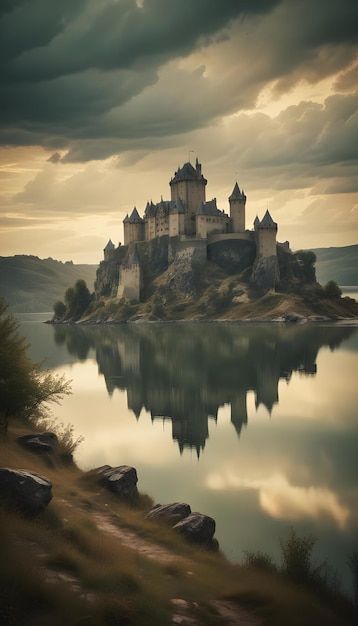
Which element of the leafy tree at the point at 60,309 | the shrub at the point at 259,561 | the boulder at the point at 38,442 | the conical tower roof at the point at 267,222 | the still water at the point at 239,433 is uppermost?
the conical tower roof at the point at 267,222

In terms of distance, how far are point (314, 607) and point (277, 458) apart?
39.7ft

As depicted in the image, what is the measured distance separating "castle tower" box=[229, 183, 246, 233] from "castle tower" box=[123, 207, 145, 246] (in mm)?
28729

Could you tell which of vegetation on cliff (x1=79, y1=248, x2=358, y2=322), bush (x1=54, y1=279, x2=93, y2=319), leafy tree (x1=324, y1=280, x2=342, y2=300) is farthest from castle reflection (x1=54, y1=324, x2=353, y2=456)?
bush (x1=54, y1=279, x2=93, y2=319)

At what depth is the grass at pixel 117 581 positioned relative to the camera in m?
9.87

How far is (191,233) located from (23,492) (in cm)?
12909

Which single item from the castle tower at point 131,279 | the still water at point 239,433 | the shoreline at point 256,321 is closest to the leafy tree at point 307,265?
the shoreline at point 256,321

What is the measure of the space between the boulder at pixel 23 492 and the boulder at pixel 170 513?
13.1ft

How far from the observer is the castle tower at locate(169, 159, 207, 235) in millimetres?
140000

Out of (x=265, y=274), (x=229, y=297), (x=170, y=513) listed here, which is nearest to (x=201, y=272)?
(x=229, y=297)

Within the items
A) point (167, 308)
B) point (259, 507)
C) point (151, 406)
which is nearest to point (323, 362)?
point (151, 406)

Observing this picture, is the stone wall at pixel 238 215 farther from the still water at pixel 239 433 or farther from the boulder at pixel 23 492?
the boulder at pixel 23 492

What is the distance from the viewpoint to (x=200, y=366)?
176 feet

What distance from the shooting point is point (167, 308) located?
131 metres

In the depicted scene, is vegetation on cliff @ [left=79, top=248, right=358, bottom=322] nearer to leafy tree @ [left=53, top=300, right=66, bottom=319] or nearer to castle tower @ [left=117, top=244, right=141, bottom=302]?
castle tower @ [left=117, top=244, right=141, bottom=302]
